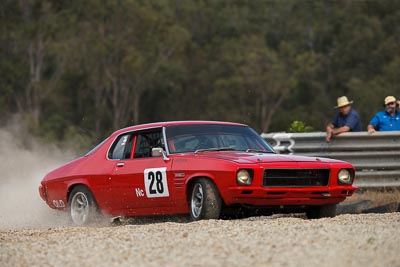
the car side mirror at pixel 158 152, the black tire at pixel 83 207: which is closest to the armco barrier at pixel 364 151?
the black tire at pixel 83 207

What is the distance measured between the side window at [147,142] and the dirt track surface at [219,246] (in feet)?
7.60

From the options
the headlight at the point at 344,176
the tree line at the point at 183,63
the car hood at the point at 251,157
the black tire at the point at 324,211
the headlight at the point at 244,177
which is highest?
the tree line at the point at 183,63

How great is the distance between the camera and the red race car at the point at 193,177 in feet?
34.0

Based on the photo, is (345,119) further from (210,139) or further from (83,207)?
(83,207)

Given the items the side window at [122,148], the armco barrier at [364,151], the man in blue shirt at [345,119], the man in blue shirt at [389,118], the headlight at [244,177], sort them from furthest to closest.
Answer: the man in blue shirt at [345,119] < the man in blue shirt at [389,118] < the armco barrier at [364,151] < the side window at [122,148] < the headlight at [244,177]

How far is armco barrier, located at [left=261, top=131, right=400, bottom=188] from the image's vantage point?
1483 cm

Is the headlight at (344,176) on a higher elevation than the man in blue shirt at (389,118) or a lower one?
lower

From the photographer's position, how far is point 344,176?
10922 mm

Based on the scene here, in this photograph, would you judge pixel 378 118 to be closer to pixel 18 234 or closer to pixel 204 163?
pixel 204 163

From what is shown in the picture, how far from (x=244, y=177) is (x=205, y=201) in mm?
501

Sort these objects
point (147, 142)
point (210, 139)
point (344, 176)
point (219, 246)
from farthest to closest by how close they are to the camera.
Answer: point (147, 142) → point (210, 139) → point (344, 176) → point (219, 246)

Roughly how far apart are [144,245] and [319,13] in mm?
61782

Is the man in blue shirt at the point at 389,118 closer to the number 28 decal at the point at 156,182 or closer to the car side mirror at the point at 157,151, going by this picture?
the car side mirror at the point at 157,151

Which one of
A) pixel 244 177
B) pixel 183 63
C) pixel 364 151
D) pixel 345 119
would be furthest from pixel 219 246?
pixel 183 63
